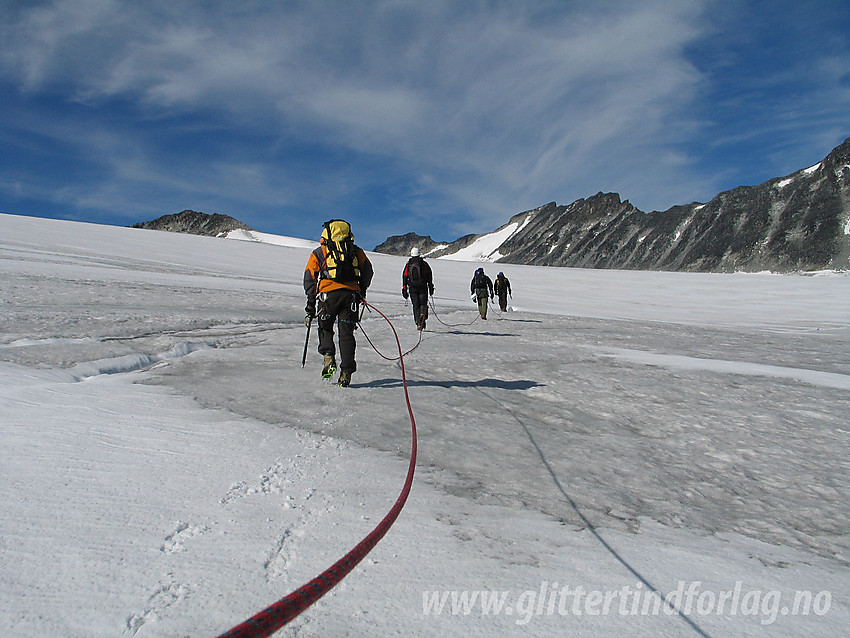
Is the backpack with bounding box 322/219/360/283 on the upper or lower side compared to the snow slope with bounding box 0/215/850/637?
upper

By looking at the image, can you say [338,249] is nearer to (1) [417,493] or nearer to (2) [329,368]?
(2) [329,368]

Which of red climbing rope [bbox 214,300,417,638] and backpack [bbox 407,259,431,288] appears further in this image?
backpack [bbox 407,259,431,288]

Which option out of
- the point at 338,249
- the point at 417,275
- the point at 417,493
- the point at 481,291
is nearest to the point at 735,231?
the point at 481,291

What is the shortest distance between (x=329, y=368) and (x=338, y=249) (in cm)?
130

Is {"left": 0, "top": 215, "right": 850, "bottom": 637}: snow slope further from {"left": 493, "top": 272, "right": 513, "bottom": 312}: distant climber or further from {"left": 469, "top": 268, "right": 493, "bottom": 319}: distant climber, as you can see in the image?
{"left": 493, "top": 272, "right": 513, "bottom": 312}: distant climber

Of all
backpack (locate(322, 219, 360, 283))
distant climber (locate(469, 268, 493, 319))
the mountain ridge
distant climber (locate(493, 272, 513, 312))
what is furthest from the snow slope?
the mountain ridge

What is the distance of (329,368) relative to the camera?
17.5 feet

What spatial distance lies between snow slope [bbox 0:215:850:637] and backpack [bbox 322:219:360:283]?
1228mm

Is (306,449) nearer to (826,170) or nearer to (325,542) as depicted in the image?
(325,542)

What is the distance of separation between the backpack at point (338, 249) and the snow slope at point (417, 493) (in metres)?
1.23

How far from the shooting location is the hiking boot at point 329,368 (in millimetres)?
5289

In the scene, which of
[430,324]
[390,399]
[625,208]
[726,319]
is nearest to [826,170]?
[625,208]

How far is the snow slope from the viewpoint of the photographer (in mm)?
1593

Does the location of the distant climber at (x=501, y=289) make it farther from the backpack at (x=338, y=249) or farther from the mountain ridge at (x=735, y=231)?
the mountain ridge at (x=735, y=231)
